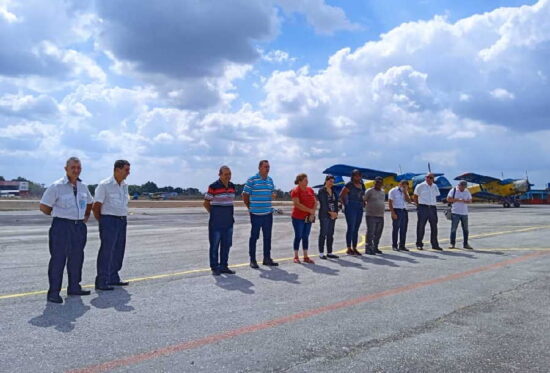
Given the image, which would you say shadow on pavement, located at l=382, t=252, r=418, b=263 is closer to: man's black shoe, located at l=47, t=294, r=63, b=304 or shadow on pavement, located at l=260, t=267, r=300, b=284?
shadow on pavement, located at l=260, t=267, r=300, b=284

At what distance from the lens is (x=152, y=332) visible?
4.11 metres

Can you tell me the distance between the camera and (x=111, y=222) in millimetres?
6215

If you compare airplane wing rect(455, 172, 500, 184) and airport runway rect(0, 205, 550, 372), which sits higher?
airplane wing rect(455, 172, 500, 184)

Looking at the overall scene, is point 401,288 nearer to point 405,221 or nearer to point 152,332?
point 152,332

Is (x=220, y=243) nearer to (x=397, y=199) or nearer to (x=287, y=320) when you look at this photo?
(x=287, y=320)

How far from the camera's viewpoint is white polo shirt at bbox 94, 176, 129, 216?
20.2 ft

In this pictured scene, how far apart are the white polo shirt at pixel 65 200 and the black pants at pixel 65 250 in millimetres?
91

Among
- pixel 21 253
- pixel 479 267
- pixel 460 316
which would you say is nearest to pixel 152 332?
pixel 460 316

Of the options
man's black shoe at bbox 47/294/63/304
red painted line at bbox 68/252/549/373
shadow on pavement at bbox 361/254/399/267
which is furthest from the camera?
shadow on pavement at bbox 361/254/399/267

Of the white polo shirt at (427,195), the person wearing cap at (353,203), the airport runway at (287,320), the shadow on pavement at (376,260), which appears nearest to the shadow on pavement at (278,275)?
the airport runway at (287,320)

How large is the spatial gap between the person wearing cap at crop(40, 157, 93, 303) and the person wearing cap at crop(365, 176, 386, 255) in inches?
241

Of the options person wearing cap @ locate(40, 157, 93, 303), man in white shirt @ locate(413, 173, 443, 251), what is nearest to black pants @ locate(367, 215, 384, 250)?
man in white shirt @ locate(413, 173, 443, 251)

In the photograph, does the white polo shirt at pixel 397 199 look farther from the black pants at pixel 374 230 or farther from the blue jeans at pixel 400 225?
the black pants at pixel 374 230

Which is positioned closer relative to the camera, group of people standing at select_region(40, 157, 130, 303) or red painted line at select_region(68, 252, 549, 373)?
red painted line at select_region(68, 252, 549, 373)
